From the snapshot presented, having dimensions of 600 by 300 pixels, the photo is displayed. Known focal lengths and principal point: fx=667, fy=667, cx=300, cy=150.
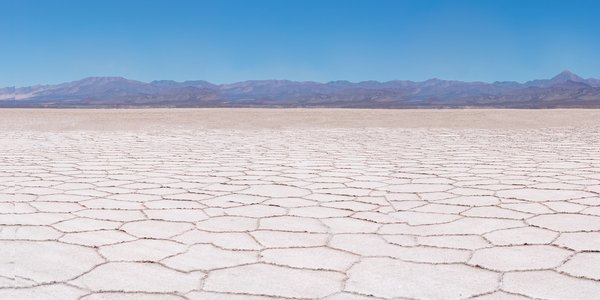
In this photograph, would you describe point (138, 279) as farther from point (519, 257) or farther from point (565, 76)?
point (565, 76)

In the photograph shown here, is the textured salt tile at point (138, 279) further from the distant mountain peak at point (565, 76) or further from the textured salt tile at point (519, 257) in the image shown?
the distant mountain peak at point (565, 76)

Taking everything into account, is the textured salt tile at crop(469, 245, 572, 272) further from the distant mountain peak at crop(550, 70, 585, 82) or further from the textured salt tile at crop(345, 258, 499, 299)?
the distant mountain peak at crop(550, 70, 585, 82)

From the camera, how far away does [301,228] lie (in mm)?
2387

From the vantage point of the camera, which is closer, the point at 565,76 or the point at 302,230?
the point at 302,230

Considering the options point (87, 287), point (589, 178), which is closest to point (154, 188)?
point (87, 287)

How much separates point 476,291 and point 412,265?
0.83 ft

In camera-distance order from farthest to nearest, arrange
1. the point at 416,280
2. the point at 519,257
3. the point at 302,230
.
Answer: the point at 302,230 < the point at 519,257 < the point at 416,280

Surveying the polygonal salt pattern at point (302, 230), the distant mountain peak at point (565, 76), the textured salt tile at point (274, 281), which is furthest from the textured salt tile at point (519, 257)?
the distant mountain peak at point (565, 76)

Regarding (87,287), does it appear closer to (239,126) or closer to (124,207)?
(124,207)

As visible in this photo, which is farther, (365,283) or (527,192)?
(527,192)

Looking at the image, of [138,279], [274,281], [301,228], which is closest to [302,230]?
[301,228]

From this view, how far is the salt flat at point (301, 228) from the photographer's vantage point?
68.9 inches

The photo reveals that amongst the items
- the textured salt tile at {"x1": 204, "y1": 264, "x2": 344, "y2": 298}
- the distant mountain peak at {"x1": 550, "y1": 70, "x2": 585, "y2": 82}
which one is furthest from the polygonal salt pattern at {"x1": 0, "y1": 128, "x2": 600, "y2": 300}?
the distant mountain peak at {"x1": 550, "y1": 70, "x2": 585, "y2": 82}

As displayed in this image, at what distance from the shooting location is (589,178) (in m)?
3.51
